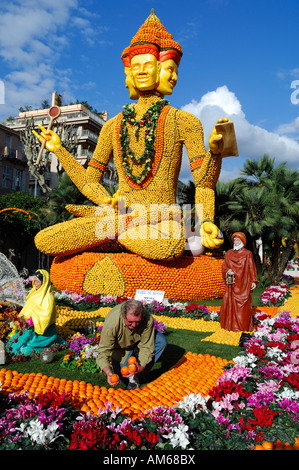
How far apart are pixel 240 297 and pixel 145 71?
654 cm

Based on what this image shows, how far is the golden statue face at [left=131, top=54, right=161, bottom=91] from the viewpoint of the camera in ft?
31.2

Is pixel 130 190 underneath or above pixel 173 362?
above

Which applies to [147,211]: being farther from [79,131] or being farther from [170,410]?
[79,131]

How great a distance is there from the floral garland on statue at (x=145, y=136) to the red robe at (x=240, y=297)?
405 centimetres

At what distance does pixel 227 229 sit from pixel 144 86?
5.70 metres

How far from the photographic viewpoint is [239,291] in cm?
618

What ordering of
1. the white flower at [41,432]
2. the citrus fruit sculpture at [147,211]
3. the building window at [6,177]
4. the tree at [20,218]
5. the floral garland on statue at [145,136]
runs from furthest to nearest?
the building window at [6,177] < the tree at [20,218] < the floral garland on statue at [145,136] < the citrus fruit sculpture at [147,211] < the white flower at [41,432]

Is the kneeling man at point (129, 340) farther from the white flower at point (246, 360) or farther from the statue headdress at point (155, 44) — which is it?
the statue headdress at point (155, 44)

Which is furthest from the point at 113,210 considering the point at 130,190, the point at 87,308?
the point at 87,308

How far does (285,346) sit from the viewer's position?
16.3 ft

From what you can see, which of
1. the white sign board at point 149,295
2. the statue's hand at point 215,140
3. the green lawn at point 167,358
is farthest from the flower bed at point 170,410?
the statue's hand at point 215,140

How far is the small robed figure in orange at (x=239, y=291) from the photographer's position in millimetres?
6105

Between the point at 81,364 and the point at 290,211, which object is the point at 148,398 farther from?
the point at 290,211

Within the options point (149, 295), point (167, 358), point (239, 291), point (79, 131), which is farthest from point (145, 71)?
point (79, 131)
